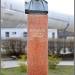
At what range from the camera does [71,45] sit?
255 inches

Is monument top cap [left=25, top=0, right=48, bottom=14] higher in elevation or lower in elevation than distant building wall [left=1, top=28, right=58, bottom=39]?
higher

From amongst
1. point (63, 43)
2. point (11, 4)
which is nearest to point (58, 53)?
point (63, 43)

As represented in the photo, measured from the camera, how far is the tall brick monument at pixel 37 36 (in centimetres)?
316

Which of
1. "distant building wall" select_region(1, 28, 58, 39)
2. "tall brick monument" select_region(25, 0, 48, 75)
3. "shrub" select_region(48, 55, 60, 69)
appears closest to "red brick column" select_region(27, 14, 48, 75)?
"tall brick monument" select_region(25, 0, 48, 75)

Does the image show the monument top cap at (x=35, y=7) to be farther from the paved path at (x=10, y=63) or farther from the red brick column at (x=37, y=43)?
the paved path at (x=10, y=63)

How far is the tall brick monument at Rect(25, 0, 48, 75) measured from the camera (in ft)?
10.4

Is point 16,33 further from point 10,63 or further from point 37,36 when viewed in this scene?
point 37,36

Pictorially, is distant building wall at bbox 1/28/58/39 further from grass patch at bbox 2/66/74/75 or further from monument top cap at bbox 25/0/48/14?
monument top cap at bbox 25/0/48/14

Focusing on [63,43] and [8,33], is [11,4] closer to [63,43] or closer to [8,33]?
[8,33]

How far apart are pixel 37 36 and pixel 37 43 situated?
91 mm

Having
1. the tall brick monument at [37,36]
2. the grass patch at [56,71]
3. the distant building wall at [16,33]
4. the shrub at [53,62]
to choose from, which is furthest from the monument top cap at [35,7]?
the distant building wall at [16,33]

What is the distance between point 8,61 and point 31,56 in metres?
2.99

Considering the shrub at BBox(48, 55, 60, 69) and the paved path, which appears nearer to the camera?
the paved path

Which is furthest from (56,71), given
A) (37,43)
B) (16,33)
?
(37,43)
